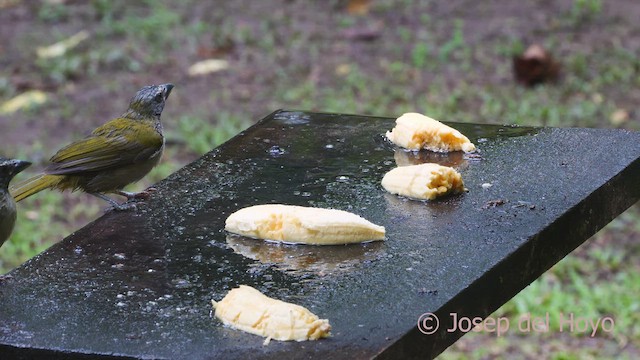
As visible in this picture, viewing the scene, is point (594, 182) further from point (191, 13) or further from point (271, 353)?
point (191, 13)

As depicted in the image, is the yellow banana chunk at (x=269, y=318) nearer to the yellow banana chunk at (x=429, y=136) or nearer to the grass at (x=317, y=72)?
the yellow banana chunk at (x=429, y=136)

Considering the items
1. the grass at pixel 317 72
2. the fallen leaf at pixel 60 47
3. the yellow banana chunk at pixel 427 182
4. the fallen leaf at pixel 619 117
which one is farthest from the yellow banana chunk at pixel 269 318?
the fallen leaf at pixel 60 47

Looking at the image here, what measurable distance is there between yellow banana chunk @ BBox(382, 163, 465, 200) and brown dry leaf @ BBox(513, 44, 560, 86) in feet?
18.0

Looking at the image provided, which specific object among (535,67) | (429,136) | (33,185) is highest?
(429,136)

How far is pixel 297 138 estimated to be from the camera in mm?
4898

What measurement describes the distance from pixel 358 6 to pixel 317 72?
1727 millimetres

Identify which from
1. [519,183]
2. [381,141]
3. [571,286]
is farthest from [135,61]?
[519,183]

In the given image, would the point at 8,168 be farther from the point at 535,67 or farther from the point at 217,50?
the point at 217,50

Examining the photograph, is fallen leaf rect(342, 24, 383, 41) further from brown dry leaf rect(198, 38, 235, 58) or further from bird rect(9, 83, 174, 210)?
bird rect(9, 83, 174, 210)

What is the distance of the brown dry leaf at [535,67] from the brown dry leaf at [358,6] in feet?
7.90

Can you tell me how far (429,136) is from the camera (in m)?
4.52

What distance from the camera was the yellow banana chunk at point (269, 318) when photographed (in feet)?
9.09

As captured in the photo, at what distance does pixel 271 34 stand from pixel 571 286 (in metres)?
5.11

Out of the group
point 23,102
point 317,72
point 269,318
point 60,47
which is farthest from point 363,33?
point 269,318
